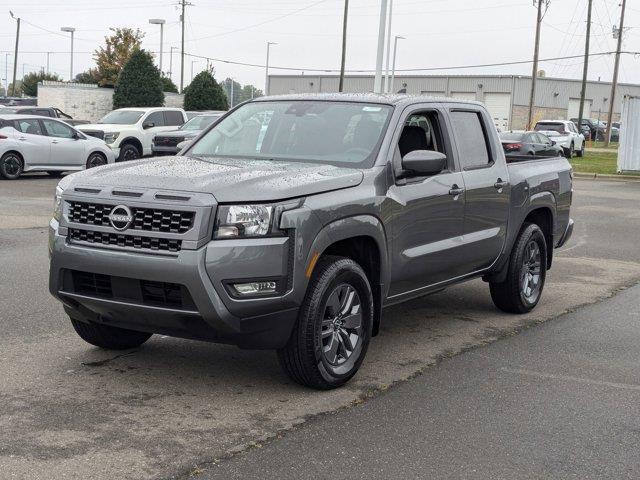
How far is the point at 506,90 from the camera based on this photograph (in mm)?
85500

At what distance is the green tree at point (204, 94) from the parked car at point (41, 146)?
84.0 ft

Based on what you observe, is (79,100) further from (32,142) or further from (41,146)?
(32,142)

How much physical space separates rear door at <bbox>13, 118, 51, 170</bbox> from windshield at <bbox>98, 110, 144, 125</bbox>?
5.62 metres

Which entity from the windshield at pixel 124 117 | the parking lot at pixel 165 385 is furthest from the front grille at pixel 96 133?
the parking lot at pixel 165 385

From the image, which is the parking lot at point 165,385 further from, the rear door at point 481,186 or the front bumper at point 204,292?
the rear door at point 481,186

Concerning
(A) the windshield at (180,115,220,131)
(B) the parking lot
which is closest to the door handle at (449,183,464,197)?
(B) the parking lot

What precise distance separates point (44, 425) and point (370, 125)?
9.74 feet

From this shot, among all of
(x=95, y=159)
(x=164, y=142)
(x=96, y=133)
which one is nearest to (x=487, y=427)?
(x=95, y=159)

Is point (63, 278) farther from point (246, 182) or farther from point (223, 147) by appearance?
point (223, 147)

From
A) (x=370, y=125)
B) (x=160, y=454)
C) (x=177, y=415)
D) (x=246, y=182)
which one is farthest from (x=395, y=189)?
(x=160, y=454)

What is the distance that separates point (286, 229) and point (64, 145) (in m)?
18.4

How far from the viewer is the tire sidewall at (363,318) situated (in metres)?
5.32

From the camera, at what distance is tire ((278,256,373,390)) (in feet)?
17.4

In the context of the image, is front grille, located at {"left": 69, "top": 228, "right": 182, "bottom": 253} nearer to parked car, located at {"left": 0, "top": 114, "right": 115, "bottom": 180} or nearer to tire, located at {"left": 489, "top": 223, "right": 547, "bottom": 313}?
tire, located at {"left": 489, "top": 223, "right": 547, "bottom": 313}
